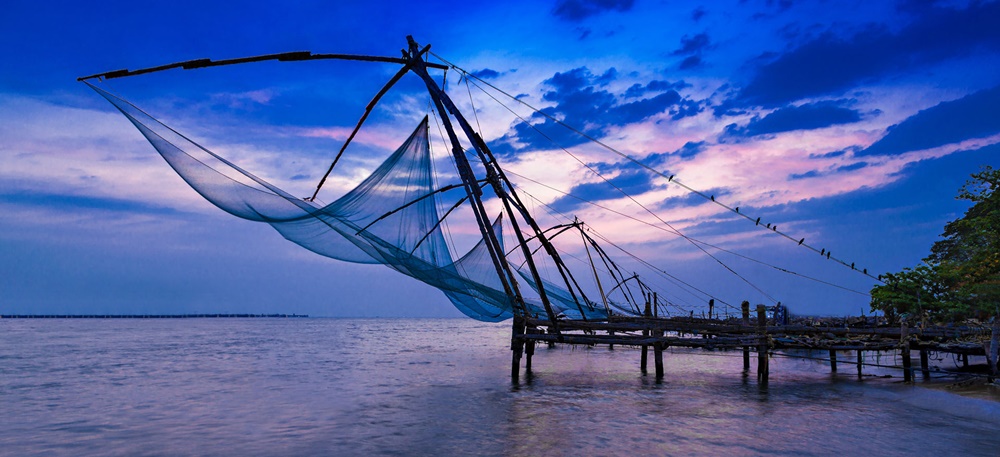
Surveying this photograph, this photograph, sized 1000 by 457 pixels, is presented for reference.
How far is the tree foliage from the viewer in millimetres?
17211

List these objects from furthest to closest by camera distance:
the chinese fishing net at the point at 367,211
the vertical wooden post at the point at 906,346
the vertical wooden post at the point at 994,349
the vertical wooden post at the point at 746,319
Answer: the vertical wooden post at the point at 746,319 < the vertical wooden post at the point at 906,346 < the vertical wooden post at the point at 994,349 < the chinese fishing net at the point at 367,211

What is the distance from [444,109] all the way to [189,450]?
252 inches

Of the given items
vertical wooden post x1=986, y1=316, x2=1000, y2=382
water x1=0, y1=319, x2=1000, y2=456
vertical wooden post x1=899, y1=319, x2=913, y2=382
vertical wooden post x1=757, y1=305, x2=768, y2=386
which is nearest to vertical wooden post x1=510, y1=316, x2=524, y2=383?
water x1=0, y1=319, x2=1000, y2=456

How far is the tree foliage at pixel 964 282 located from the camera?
56.5ft

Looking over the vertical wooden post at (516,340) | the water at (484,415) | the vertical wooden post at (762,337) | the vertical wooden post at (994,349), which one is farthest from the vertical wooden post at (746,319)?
the vertical wooden post at (516,340)

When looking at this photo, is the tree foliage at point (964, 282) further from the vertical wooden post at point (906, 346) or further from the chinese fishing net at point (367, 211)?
the chinese fishing net at point (367, 211)

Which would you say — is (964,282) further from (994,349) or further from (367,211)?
(367,211)

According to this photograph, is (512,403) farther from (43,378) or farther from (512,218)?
(43,378)

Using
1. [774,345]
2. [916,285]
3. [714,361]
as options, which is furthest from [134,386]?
[916,285]

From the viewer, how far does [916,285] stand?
20797mm

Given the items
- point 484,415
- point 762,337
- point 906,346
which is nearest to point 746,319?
point 762,337

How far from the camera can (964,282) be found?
1981 cm

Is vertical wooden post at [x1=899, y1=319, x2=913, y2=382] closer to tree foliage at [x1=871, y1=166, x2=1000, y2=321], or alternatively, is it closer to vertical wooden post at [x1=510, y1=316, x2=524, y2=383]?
tree foliage at [x1=871, y1=166, x2=1000, y2=321]

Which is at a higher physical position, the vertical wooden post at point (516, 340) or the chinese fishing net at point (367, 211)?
the chinese fishing net at point (367, 211)
